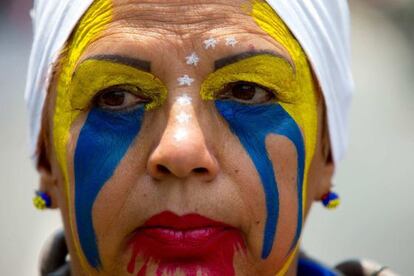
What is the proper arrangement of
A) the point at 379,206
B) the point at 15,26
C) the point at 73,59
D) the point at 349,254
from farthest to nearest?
1. the point at 15,26
2. the point at 379,206
3. the point at 349,254
4. the point at 73,59

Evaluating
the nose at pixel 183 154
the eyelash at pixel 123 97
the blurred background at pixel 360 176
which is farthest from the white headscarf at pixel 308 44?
the blurred background at pixel 360 176

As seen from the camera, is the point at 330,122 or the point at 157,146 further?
the point at 330,122

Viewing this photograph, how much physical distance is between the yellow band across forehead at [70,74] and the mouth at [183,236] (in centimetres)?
29

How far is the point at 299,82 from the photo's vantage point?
2.62 meters

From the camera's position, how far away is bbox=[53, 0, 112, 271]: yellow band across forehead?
101 inches

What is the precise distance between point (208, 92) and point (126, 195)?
367 millimetres

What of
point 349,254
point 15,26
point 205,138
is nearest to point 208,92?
point 205,138

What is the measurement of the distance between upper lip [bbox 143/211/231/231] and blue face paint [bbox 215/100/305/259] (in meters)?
0.17

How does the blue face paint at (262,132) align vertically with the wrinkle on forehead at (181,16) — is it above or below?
below

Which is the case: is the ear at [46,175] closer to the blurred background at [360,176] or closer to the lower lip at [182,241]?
the lower lip at [182,241]

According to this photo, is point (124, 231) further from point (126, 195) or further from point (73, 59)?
point (73, 59)

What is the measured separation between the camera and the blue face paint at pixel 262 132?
251cm

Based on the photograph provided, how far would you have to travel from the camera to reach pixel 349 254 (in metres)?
5.54

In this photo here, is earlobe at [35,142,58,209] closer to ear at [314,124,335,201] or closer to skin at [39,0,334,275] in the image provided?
skin at [39,0,334,275]
